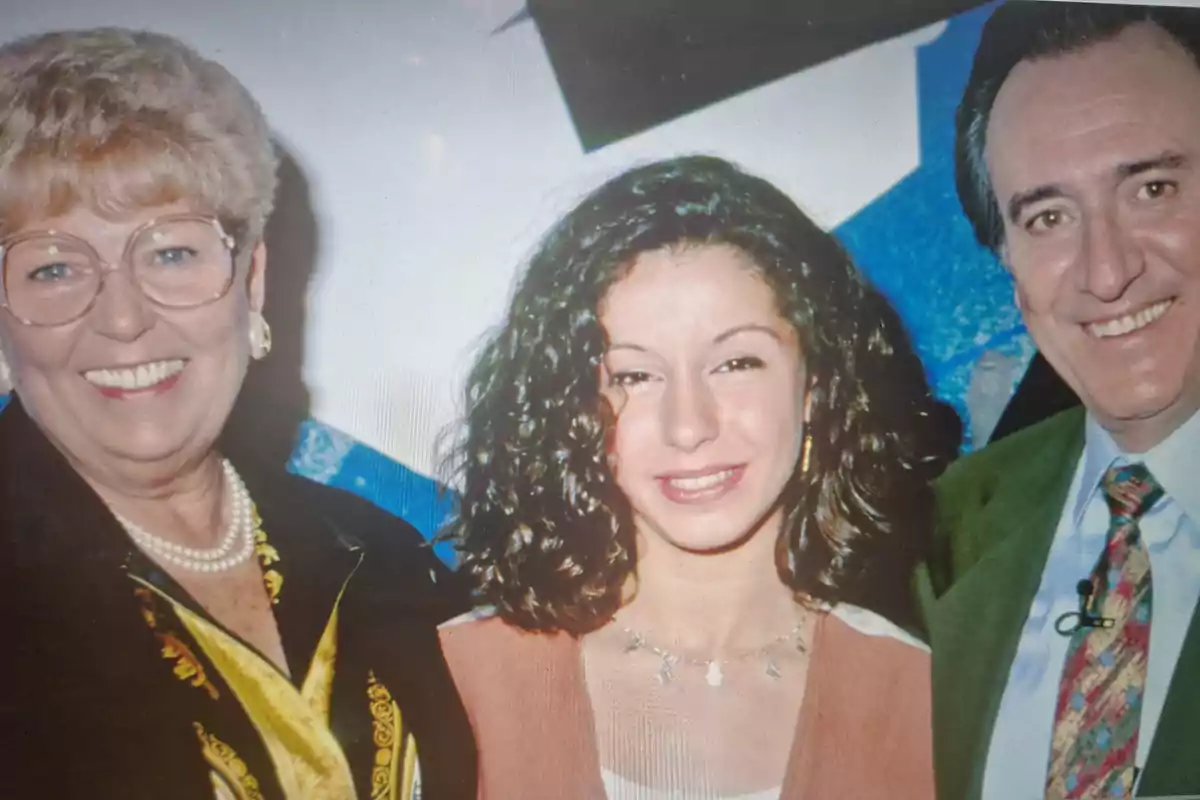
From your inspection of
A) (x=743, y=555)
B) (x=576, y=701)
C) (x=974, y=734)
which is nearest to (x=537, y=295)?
(x=743, y=555)

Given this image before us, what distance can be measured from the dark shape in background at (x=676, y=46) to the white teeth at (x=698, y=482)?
0.56 meters

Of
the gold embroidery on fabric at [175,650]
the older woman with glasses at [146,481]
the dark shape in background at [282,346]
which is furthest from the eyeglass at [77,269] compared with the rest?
the gold embroidery on fabric at [175,650]

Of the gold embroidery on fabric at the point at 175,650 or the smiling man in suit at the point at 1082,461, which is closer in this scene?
the gold embroidery on fabric at the point at 175,650

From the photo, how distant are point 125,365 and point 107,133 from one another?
0.33 meters

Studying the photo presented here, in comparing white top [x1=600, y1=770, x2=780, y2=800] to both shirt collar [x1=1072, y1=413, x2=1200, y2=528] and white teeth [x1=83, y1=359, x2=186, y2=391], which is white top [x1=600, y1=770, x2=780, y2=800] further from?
white teeth [x1=83, y1=359, x2=186, y2=391]

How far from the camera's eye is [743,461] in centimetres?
142

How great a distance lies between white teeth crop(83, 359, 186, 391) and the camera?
1314 mm

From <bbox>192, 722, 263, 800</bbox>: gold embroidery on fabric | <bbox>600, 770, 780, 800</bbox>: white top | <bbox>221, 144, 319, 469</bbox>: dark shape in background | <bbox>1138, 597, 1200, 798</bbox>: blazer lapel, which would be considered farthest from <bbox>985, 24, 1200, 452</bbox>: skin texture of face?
<bbox>192, 722, 263, 800</bbox>: gold embroidery on fabric

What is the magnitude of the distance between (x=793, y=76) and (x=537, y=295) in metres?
0.59

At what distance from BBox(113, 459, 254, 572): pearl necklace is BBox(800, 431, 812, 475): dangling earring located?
0.87m

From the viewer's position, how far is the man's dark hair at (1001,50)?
62.2 inches

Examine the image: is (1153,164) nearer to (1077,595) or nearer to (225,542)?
(1077,595)

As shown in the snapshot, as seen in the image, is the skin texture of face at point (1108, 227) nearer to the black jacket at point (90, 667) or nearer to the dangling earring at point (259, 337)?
the dangling earring at point (259, 337)

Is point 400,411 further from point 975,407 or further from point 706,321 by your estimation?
point 975,407
